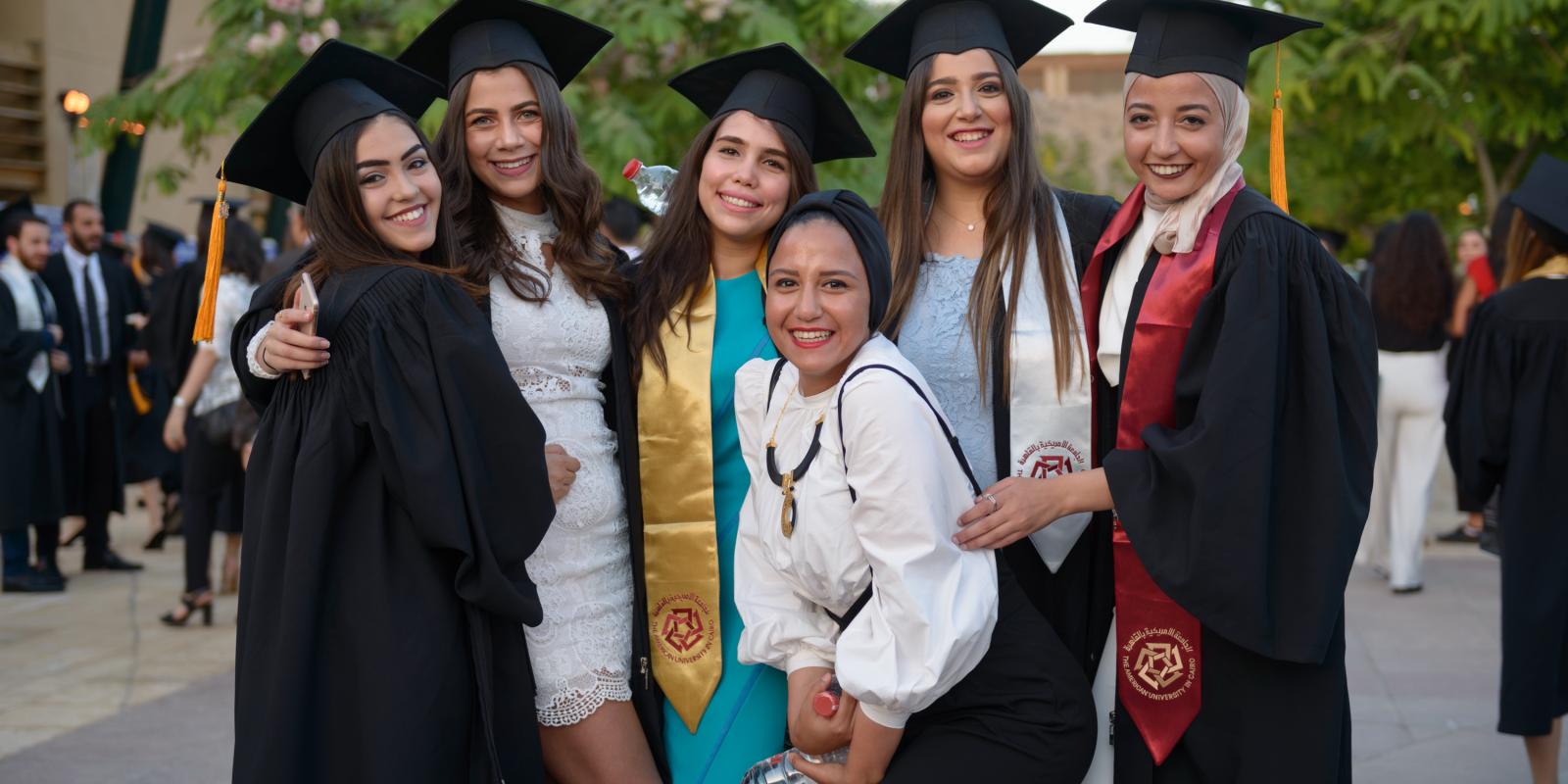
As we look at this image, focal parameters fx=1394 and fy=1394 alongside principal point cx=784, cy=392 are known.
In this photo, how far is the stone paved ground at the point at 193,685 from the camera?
202 inches

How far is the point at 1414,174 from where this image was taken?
13508mm

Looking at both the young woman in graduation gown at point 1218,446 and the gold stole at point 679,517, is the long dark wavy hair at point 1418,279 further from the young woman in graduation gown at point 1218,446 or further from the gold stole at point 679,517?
the gold stole at point 679,517

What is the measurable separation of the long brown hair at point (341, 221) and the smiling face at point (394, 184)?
14mm

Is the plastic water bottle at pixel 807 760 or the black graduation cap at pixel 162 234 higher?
the black graduation cap at pixel 162 234

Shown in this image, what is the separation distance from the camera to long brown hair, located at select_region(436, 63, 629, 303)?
319cm

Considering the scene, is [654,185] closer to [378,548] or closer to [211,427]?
[378,548]

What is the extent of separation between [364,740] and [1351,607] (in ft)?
21.5

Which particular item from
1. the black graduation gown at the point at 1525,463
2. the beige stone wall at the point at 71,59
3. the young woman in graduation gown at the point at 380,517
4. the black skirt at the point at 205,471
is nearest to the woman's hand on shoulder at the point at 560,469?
the young woman in graduation gown at the point at 380,517

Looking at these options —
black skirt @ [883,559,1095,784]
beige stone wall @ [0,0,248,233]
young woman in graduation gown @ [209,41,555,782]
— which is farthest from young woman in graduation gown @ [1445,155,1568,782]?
beige stone wall @ [0,0,248,233]

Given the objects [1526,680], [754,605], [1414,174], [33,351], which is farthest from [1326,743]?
[1414,174]

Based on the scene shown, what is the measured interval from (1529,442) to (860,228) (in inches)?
122

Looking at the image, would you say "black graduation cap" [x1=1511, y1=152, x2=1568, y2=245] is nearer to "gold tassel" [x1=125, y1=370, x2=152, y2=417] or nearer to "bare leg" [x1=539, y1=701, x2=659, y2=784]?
"bare leg" [x1=539, y1=701, x2=659, y2=784]

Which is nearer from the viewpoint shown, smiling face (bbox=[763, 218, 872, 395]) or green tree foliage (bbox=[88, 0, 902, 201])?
smiling face (bbox=[763, 218, 872, 395])

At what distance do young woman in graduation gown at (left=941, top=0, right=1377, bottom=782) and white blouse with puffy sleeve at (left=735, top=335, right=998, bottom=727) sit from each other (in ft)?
0.46
